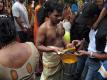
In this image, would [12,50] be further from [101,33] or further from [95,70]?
[95,70]

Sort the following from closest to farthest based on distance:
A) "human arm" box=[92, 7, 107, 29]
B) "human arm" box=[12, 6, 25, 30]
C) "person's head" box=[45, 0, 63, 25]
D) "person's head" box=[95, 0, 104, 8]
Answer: "person's head" box=[45, 0, 63, 25], "human arm" box=[92, 7, 107, 29], "person's head" box=[95, 0, 104, 8], "human arm" box=[12, 6, 25, 30]

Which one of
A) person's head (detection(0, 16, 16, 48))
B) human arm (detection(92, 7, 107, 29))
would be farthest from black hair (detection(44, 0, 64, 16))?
person's head (detection(0, 16, 16, 48))

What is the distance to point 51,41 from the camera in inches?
213

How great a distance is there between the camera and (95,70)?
5.86 meters

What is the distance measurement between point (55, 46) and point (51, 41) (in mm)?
94

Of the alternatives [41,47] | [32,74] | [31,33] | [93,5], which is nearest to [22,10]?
[31,33]

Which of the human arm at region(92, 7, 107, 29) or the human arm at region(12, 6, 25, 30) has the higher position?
the human arm at region(92, 7, 107, 29)

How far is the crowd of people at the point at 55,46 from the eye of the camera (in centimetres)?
330

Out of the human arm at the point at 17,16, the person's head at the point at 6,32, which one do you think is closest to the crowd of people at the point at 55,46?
the person's head at the point at 6,32

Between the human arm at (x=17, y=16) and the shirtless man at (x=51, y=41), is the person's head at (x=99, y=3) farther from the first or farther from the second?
the human arm at (x=17, y=16)

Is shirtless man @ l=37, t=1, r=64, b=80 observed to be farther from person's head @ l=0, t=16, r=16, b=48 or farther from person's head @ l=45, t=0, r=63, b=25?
person's head @ l=0, t=16, r=16, b=48

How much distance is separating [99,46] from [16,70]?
2.44 metres

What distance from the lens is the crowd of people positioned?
3.30 m

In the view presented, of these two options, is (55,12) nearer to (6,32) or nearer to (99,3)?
(99,3)
